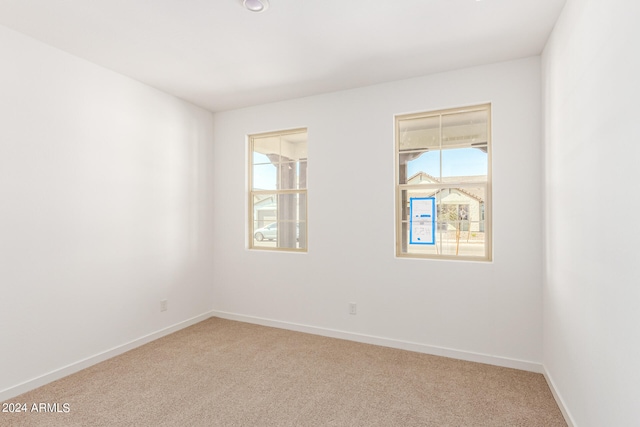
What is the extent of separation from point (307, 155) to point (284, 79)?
891 millimetres

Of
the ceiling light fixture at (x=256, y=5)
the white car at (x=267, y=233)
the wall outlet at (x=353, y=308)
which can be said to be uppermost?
the ceiling light fixture at (x=256, y=5)

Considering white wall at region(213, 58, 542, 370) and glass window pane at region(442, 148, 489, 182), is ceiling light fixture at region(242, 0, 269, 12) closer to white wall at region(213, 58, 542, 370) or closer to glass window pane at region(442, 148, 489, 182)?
white wall at region(213, 58, 542, 370)

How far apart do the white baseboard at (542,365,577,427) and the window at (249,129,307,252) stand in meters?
2.60

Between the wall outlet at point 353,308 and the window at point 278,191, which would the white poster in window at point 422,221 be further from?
the window at point 278,191

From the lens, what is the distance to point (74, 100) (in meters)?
2.88

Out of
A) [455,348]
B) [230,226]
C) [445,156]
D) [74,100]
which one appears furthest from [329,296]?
[74,100]

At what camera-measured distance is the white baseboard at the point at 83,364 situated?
8.04 ft

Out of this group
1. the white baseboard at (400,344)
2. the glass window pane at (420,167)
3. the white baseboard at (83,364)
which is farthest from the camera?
the glass window pane at (420,167)

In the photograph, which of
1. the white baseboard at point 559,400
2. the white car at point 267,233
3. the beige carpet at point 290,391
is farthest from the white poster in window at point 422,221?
the white car at point 267,233

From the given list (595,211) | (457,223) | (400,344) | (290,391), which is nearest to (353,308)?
(400,344)

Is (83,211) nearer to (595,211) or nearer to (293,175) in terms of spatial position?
(293,175)

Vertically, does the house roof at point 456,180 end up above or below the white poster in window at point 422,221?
above

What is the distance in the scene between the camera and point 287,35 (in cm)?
256

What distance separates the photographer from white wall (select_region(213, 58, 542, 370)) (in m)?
2.90
